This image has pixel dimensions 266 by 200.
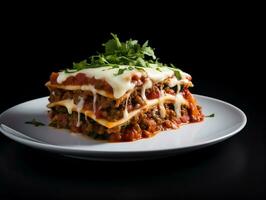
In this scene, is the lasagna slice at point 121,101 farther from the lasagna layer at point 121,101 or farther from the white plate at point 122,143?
the white plate at point 122,143

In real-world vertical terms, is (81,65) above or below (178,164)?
above

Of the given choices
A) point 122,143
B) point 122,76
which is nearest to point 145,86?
point 122,76

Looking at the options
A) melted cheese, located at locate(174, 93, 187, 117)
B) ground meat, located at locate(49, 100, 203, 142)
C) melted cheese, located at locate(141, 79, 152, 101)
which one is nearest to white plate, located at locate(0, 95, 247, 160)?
ground meat, located at locate(49, 100, 203, 142)

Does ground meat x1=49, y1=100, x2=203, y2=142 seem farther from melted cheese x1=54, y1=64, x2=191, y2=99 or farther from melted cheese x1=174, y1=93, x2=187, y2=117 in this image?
melted cheese x1=54, y1=64, x2=191, y2=99

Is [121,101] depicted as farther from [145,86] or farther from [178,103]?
[178,103]

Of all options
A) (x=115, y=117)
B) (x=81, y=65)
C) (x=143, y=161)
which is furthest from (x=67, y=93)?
(x=143, y=161)

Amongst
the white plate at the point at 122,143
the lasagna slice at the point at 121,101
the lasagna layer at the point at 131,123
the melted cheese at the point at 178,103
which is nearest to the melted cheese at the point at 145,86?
the lasagna slice at the point at 121,101

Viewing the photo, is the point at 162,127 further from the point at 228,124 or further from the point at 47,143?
the point at 47,143
